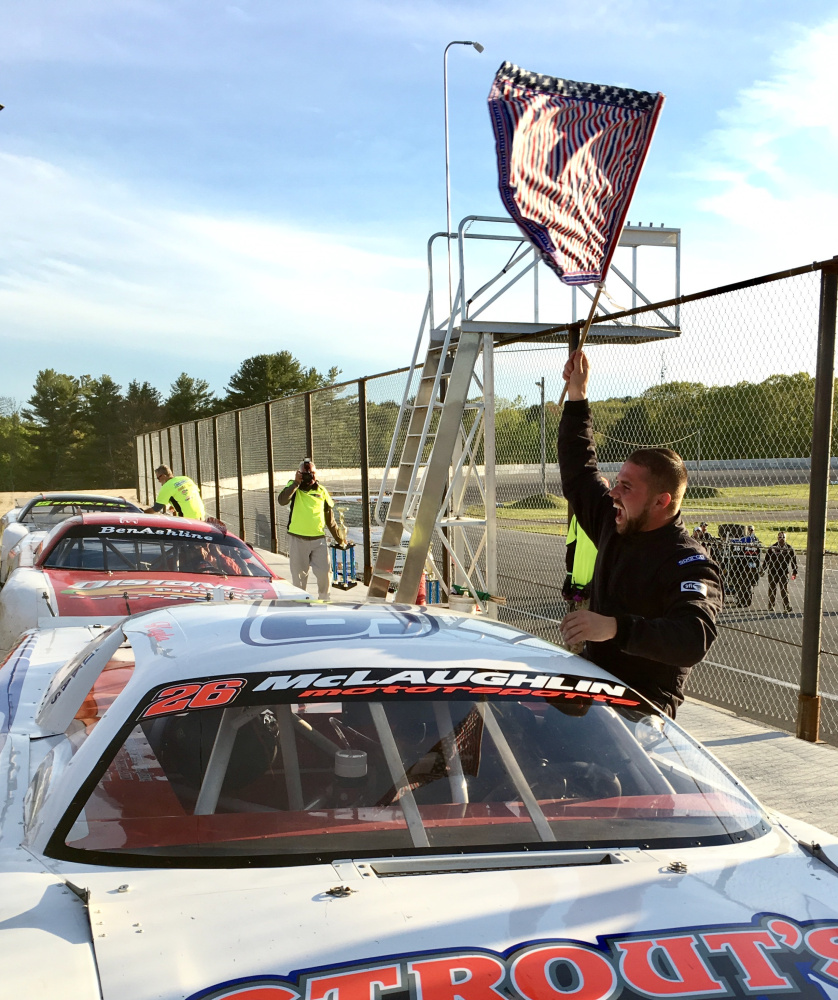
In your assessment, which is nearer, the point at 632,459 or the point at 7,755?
the point at 7,755

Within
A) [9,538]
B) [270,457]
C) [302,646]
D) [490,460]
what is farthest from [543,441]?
[270,457]

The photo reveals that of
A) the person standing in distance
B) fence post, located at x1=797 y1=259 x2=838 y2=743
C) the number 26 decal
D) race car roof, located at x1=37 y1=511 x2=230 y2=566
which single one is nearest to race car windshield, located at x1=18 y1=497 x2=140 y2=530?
race car roof, located at x1=37 y1=511 x2=230 y2=566

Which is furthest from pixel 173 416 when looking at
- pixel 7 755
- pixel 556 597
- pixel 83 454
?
pixel 7 755

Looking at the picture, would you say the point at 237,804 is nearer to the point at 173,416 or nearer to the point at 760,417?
the point at 760,417

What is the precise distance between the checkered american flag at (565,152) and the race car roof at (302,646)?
200 cm

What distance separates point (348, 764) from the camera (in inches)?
91.9

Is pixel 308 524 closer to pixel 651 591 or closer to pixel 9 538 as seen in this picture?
pixel 9 538

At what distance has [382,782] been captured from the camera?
2.28 m

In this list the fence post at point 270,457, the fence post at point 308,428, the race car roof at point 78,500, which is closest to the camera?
the race car roof at point 78,500

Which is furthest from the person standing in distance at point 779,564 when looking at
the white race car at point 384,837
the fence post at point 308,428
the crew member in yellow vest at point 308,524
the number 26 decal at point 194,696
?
the number 26 decal at point 194,696

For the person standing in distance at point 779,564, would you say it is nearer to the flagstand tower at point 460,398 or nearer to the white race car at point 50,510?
the flagstand tower at point 460,398

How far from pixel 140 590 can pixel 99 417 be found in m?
90.8

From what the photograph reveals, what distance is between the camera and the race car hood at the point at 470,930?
1591 millimetres

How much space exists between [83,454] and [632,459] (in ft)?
297
